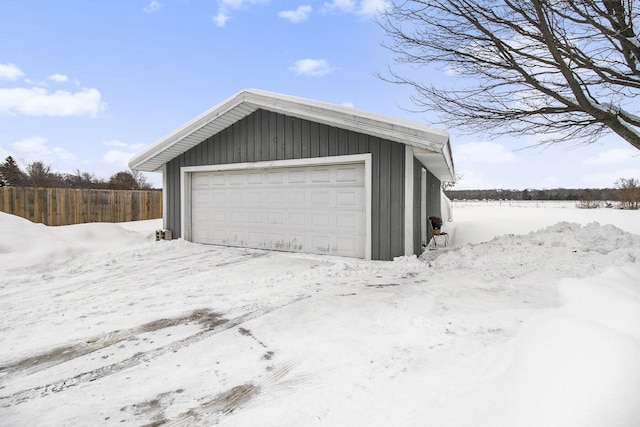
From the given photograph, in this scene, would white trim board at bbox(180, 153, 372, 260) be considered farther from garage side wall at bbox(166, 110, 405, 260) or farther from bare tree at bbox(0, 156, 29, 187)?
bare tree at bbox(0, 156, 29, 187)

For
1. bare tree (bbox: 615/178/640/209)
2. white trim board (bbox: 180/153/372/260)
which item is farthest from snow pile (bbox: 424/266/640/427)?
bare tree (bbox: 615/178/640/209)

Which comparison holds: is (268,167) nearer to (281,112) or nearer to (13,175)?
(281,112)

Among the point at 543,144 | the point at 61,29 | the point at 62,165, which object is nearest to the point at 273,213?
the point at 543,144

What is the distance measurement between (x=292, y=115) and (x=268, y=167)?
1.31 meters

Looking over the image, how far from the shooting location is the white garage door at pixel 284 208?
6.18 metres

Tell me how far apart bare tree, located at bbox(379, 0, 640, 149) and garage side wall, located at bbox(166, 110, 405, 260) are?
2133 mm

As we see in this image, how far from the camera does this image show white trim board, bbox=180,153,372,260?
5.89m

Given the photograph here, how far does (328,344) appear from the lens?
239 centimetres

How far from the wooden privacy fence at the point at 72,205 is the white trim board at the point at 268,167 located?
20.8 ft

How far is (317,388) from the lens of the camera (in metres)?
1.83

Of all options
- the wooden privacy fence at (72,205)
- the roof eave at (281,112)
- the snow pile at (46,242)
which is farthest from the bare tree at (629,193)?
the wooden privacy fence at (72,205)

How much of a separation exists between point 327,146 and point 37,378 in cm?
526

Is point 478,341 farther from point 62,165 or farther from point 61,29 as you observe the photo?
point 62,165

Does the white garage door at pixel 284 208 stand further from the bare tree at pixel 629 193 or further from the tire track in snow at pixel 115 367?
the bare tree at pixel 629 193
